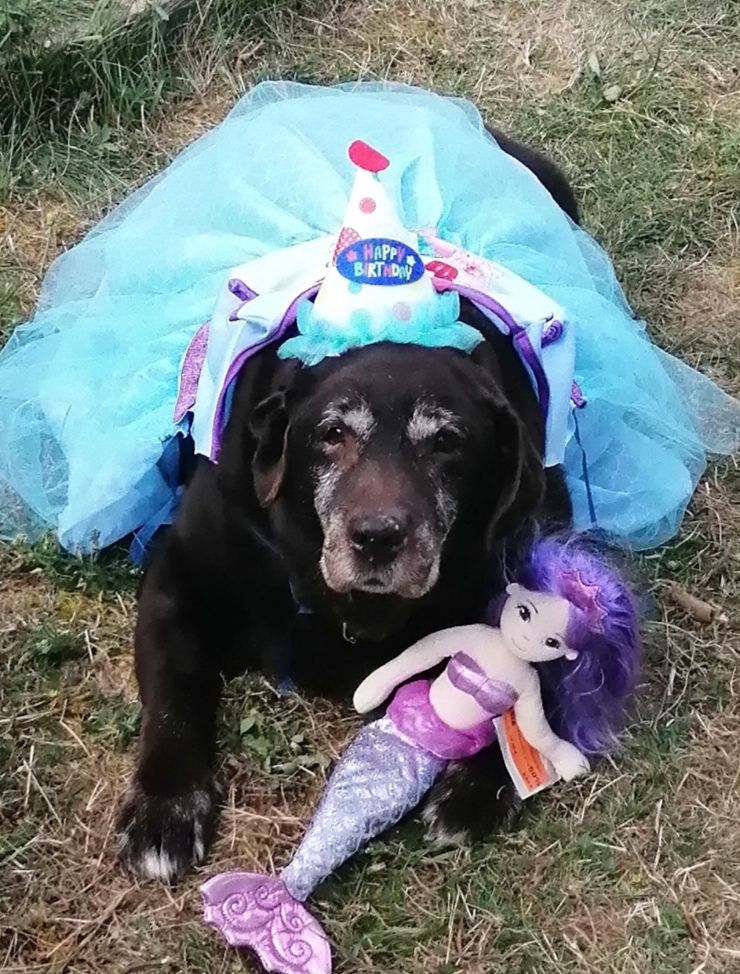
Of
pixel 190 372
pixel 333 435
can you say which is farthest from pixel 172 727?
pixel 190 372

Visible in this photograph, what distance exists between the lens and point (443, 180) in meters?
2.94

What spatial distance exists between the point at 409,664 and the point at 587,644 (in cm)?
30

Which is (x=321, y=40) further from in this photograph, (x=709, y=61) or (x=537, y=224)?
(x=537, y=224)

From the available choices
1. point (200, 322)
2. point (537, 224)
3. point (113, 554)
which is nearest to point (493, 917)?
point (113, 554)

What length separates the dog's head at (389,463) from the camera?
6.90 feet

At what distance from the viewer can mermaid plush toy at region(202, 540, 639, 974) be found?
2.12 metres

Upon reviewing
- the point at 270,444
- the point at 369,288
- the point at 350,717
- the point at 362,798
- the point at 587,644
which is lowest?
the point at 350,717

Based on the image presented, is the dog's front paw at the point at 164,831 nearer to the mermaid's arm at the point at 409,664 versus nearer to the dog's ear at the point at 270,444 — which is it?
the mermaid's arm at the point at 409,664

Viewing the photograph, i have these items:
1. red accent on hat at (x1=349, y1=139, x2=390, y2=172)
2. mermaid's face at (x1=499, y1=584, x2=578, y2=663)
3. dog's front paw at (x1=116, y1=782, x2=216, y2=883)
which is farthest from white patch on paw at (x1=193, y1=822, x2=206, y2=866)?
red accent on hat at (x1=349, y1=139, x2=390, y2=172)

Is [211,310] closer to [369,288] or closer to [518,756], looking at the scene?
[369,288]

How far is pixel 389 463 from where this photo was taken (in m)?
2.12

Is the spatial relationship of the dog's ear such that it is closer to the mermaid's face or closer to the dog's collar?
the dog's collar

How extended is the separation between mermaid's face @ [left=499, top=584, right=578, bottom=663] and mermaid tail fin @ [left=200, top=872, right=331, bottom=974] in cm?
51

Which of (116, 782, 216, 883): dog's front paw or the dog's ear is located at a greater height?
the dog's ear
